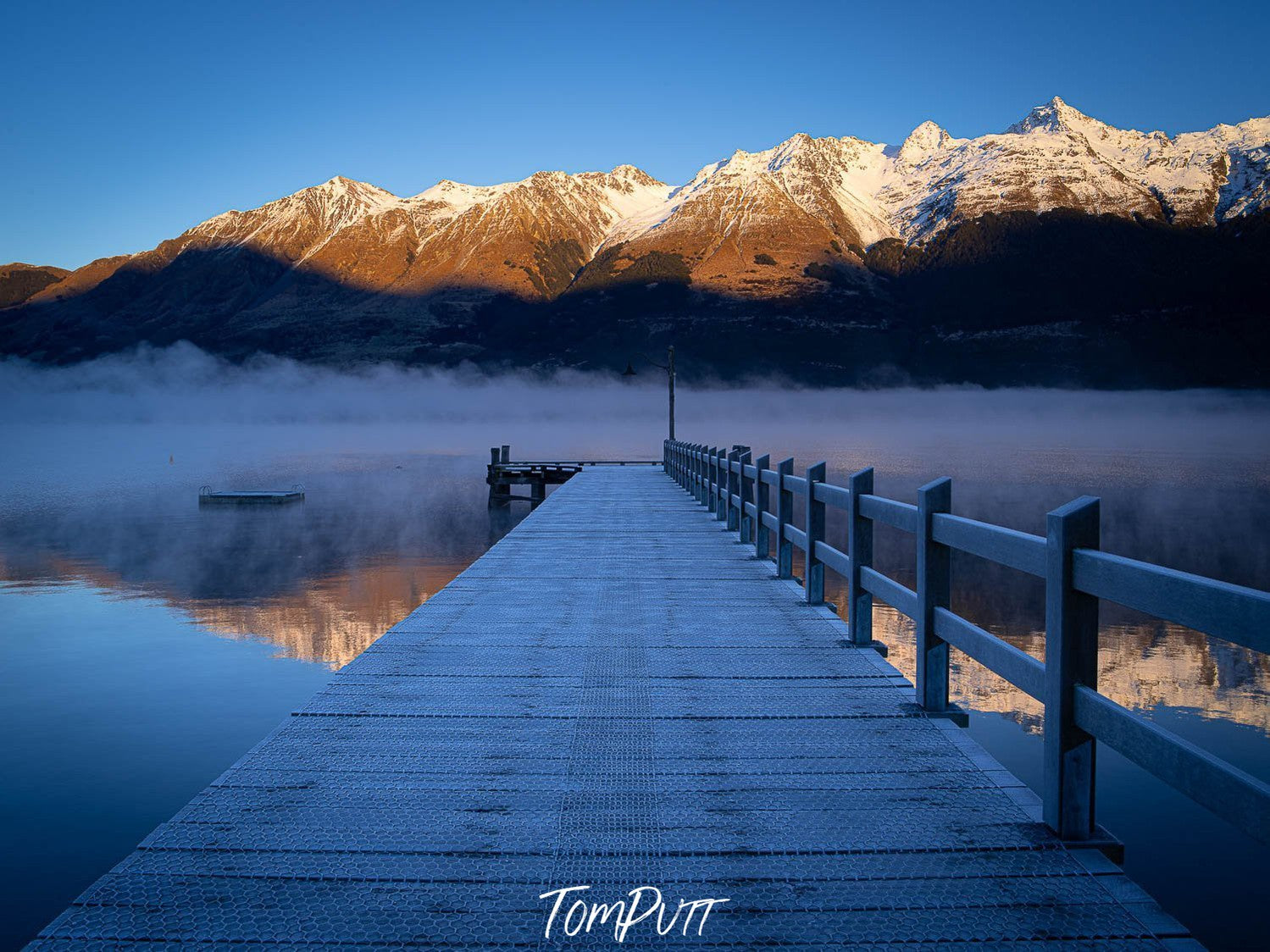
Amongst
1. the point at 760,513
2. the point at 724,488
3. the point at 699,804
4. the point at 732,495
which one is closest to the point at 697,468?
the point at 724,488

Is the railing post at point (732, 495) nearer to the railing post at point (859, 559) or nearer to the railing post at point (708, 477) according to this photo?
the railing post at point (708, 477)

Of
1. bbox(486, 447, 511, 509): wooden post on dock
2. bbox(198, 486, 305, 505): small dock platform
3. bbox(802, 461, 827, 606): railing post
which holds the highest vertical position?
bbox(802, 461, 827, 606): railing post

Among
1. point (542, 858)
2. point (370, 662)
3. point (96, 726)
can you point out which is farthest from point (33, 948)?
point (96, 726)

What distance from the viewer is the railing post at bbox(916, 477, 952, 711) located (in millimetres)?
5008

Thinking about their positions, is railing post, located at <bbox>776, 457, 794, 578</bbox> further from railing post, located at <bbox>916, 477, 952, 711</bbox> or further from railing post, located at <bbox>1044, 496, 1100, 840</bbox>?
railing post, located at <bbox>1044, 496, 1100, 840</bbox>

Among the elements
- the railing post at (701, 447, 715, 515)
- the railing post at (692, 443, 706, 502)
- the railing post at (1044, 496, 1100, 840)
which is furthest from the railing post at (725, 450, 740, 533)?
the railing post at (1044, 496, 1100, 840)

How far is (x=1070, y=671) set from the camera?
11.6 feet

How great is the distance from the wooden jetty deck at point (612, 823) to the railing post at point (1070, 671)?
148 millimetres

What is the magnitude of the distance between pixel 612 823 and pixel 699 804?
39 cm

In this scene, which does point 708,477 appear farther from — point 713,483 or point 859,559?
point 859,559

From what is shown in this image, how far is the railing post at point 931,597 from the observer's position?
5.01 metres

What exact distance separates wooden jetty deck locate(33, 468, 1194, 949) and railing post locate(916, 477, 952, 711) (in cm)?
15

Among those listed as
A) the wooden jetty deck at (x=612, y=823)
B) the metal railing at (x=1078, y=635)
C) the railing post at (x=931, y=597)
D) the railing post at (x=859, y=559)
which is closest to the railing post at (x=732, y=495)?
the railing post at (x=859, y=559)

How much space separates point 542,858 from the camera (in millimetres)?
3369
